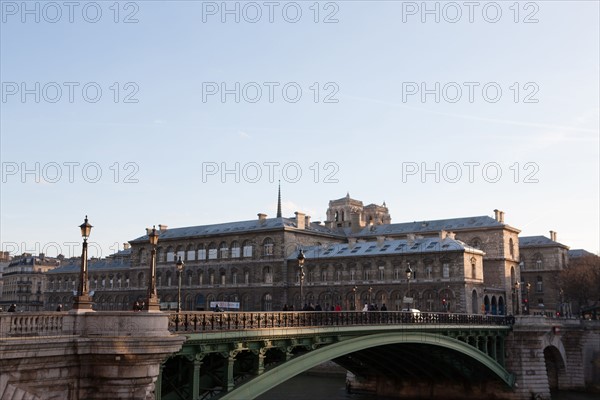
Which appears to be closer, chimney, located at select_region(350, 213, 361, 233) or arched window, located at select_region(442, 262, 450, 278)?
arched window, located at select_region(442, 262, 450, 278)

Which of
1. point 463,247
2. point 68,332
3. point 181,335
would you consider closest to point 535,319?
point 463,247

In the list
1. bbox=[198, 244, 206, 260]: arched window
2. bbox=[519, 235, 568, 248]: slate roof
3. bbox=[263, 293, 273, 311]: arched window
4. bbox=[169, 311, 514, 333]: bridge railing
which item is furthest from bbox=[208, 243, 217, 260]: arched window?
bbox=[169, 311, 514, 333]: bridge railing

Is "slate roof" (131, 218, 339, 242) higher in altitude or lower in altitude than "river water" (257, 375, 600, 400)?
higher

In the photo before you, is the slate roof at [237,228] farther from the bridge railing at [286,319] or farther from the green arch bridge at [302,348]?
the bridge railing at [286,319]

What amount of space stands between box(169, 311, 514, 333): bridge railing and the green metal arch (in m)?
0.93

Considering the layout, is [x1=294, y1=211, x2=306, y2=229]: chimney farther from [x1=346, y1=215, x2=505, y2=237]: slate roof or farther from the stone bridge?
the stone bridge

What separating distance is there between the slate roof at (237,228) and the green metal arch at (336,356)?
155 ft

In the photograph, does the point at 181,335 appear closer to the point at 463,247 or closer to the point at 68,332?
the point at 68,332

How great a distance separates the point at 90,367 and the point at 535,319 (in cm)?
4297

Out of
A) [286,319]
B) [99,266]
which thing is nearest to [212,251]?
[99,266]

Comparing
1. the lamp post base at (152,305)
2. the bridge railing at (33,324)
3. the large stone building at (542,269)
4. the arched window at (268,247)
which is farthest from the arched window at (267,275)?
the bridge railing at (33,324)

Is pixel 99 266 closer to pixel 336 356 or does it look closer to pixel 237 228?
pixel 237 228

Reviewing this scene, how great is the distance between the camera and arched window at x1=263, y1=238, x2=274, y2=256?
3610 inches

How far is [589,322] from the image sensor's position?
63.6 m
